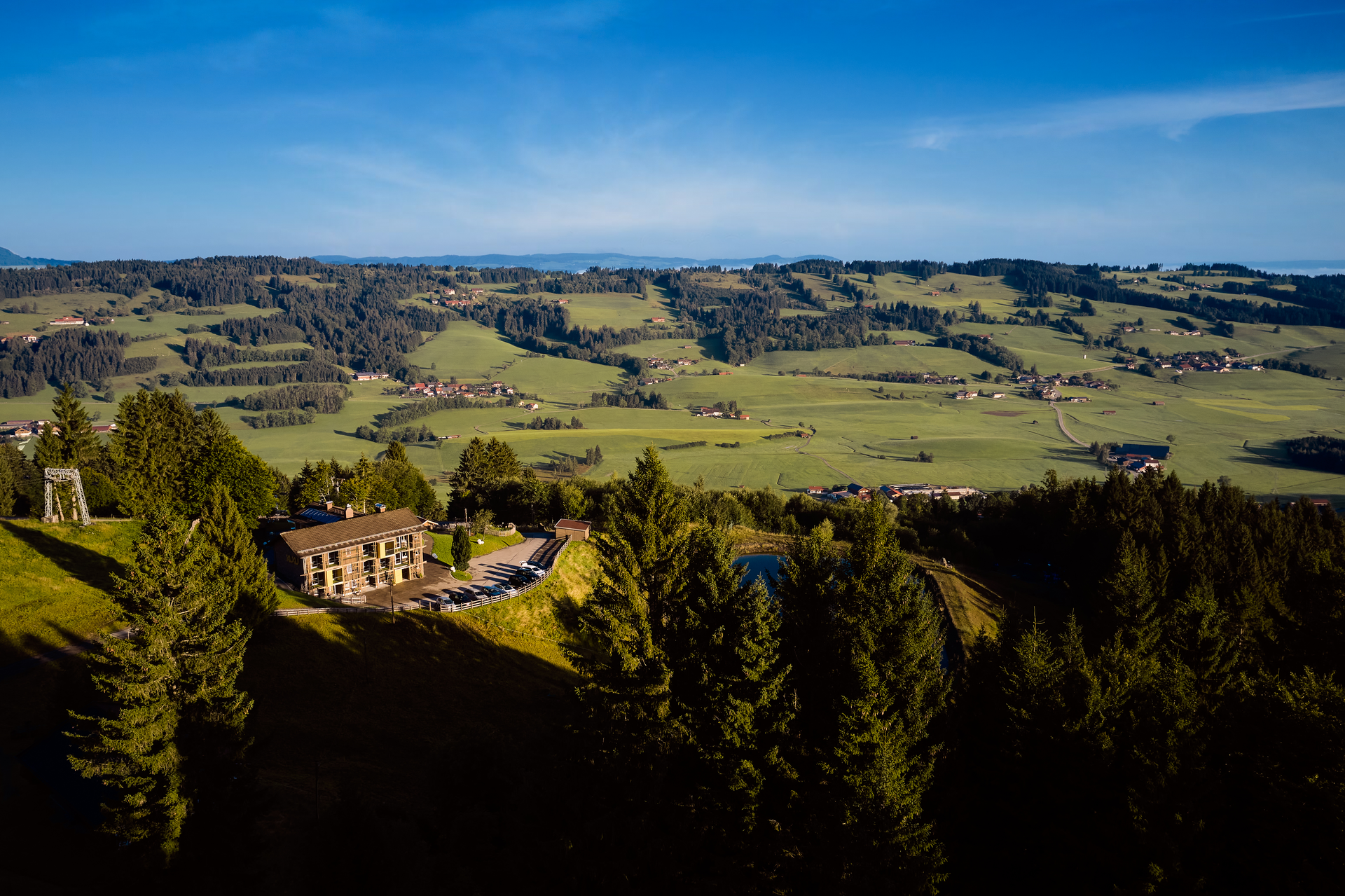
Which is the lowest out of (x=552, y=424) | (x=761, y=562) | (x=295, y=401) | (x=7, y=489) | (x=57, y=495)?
(x=761, y=562)

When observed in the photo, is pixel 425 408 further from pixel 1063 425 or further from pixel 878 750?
pixel 878 750

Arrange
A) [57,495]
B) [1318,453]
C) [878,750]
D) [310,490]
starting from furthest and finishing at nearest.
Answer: [1318,453] < [310,490] < [57,495] < [878,750]

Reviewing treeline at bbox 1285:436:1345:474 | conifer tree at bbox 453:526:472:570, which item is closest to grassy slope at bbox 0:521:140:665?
conifer tree at bbox 453:526:472:570

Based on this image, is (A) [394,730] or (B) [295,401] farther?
(B) [295,401]

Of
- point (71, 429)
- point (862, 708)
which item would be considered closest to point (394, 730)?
point (862, 708)

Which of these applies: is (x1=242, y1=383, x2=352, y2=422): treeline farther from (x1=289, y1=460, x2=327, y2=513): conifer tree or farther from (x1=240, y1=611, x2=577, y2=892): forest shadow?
(x1=240, y1=611, x2=577, y2=892): forest shadow

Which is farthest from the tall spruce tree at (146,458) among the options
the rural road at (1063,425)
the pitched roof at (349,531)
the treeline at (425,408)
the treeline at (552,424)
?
the rural road at (1063,425)

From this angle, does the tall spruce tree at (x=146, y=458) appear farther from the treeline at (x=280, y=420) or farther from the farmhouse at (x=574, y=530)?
the treeline at (x=280, y=420)

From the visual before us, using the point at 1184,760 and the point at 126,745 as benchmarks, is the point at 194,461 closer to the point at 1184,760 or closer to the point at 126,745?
the point at 126,745
